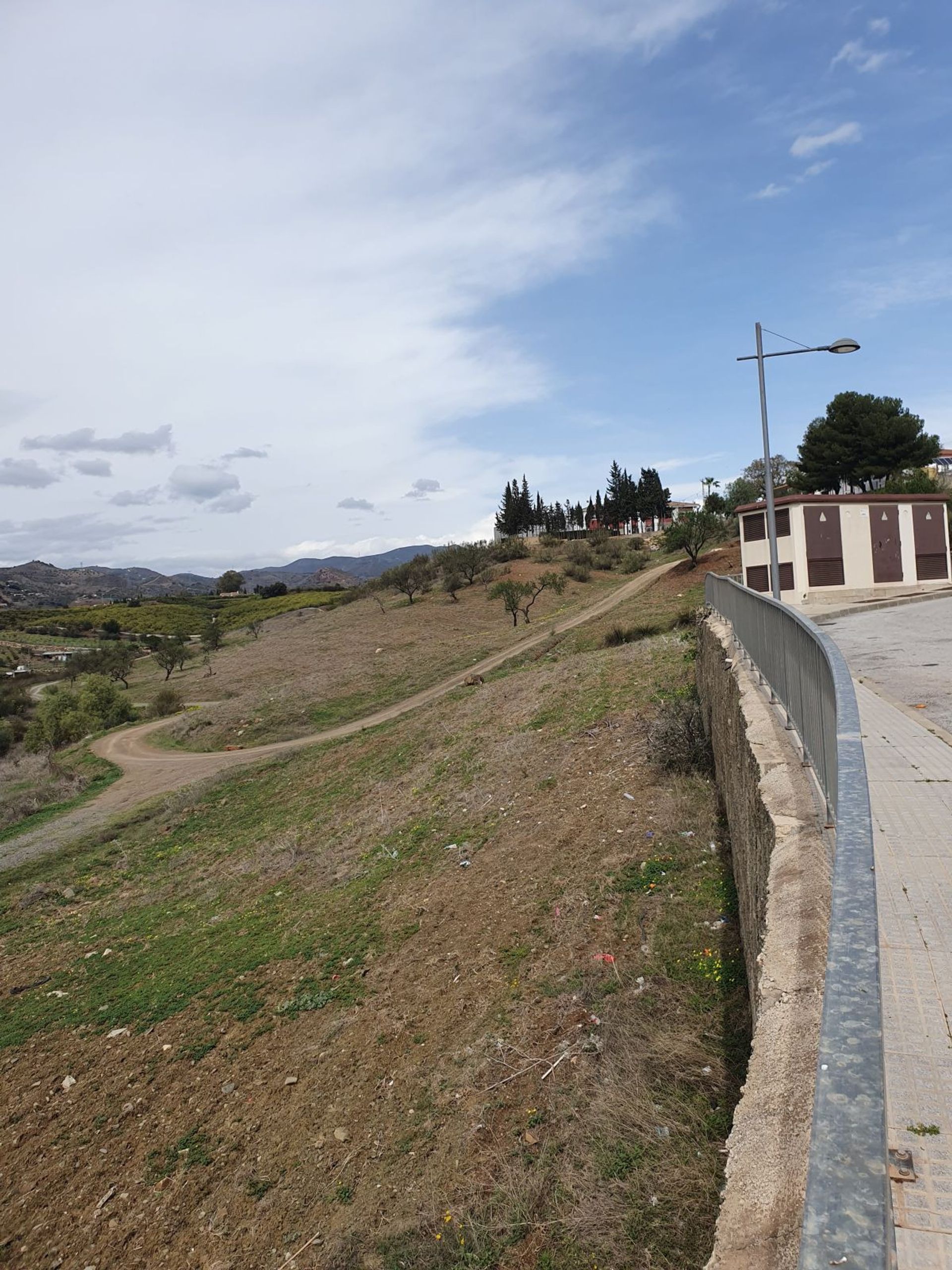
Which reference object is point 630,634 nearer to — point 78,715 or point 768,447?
point 768,447

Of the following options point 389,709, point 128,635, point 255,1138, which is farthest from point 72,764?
point 128,635

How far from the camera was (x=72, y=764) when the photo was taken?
34094 millimetres

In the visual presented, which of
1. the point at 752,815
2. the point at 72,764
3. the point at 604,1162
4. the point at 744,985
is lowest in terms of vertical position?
the point at 72,764

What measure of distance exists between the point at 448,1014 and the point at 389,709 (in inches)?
1053

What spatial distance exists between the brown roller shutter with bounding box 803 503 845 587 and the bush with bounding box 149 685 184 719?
34.5m

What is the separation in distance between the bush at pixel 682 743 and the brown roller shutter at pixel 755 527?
61.9 ft

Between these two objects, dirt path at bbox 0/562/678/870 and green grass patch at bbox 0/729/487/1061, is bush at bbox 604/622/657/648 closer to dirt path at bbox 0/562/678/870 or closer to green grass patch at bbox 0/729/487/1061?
dirt path at bbox 0/562/678/870

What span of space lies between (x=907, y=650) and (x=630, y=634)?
15.9m

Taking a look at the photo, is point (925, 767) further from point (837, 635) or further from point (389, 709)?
point (389, 709)

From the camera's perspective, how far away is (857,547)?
27922mm

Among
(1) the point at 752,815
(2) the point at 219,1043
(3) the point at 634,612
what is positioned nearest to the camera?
(1) the point at 752,815

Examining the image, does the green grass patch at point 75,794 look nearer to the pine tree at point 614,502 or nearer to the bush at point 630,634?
the bush at point 630,634

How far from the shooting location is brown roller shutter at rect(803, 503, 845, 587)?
2730cm

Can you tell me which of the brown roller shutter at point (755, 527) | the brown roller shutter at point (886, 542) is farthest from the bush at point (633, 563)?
the brown roller shutter at point (886, 542)
